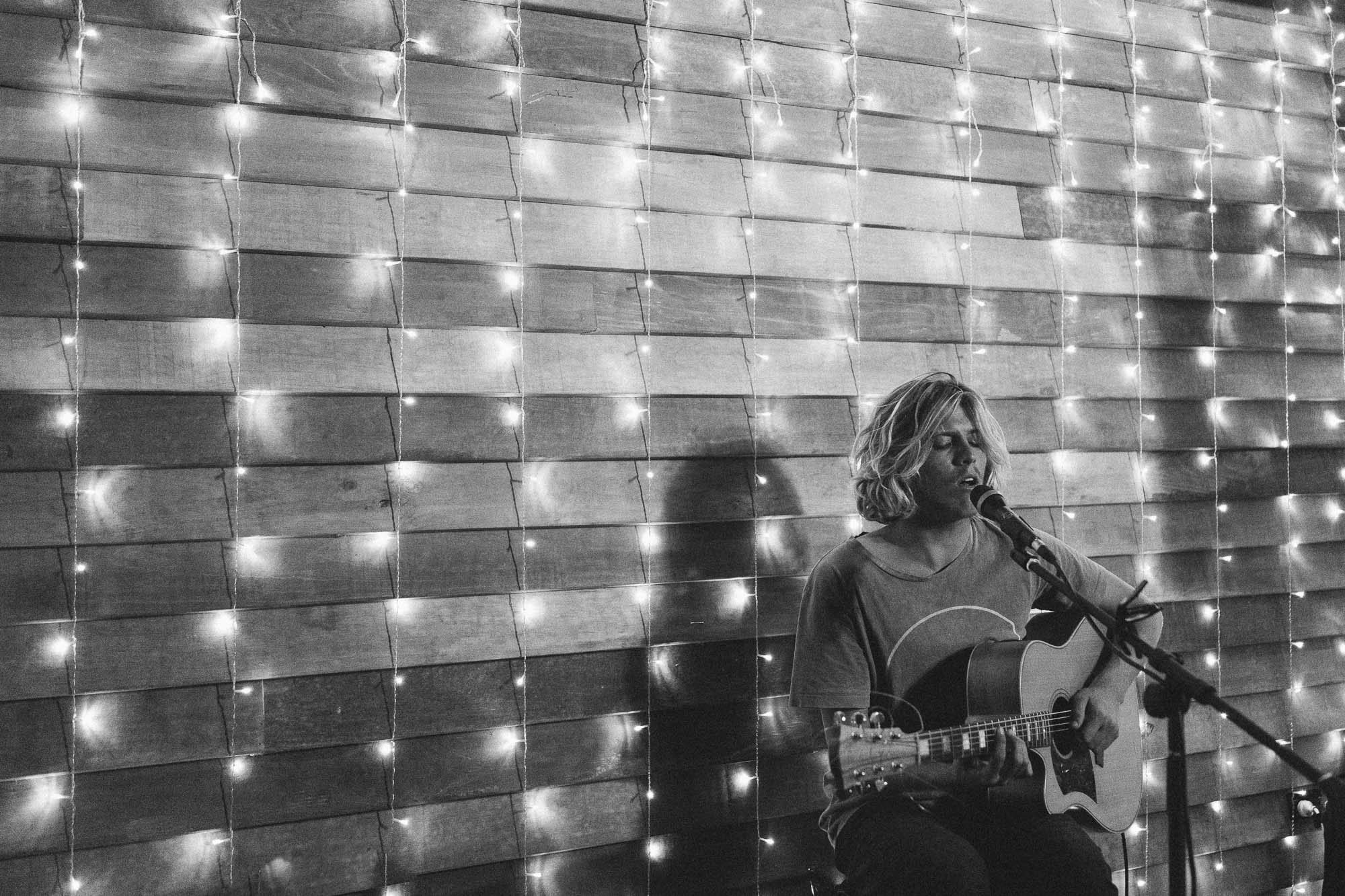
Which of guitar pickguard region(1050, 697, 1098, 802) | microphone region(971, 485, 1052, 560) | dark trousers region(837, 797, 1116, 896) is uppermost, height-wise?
microphone region(971, 485, 1052, 560)

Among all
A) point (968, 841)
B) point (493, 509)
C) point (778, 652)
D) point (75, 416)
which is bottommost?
point (968, 841)

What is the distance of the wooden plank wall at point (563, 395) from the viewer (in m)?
2.25

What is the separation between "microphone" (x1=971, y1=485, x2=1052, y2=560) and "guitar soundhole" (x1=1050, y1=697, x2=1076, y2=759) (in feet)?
1.47

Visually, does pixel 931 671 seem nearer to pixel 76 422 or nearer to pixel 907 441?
pixel 907 441

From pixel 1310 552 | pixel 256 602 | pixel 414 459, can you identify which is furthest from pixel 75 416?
pixel 1310 552

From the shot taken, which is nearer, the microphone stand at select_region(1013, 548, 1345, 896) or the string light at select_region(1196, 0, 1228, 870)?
the microphone stand at select_region(1013, 548, 1345, 896)

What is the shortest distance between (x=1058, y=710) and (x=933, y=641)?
1.12ft

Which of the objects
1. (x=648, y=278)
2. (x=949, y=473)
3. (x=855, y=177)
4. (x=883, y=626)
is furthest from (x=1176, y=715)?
(x=855, y=177)

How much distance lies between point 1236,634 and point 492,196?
2.87 metres

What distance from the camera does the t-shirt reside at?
2.24 meters

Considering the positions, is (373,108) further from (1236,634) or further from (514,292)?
(1236,634)

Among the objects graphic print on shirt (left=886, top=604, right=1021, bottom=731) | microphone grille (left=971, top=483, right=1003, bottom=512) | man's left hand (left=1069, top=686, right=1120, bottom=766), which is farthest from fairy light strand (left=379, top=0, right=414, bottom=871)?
man's left hand (left=1069, top=686, right=1120, bottom=766)

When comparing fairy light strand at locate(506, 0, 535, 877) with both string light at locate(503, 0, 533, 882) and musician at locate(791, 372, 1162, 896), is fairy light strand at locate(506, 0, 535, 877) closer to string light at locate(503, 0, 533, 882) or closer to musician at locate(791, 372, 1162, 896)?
string light at locate(503, 0, 533, 882)

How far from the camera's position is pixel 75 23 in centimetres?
224
